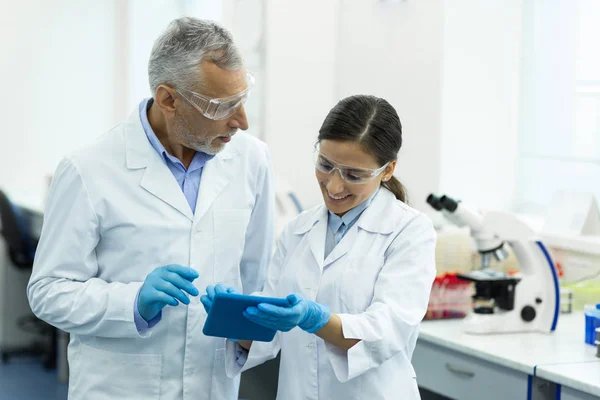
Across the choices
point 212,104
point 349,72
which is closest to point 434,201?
point 212,104

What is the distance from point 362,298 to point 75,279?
599mm

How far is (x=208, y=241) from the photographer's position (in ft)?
5.77

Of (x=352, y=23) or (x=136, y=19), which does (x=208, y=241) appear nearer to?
(x=352, y=23)

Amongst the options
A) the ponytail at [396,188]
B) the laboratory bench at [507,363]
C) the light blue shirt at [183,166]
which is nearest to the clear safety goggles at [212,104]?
the light blue shirt at [183,166]

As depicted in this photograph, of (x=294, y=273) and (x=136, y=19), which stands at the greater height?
(x=136, y=19)

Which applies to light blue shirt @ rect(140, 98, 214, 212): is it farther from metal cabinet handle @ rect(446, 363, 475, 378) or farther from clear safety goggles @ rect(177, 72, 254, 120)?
metal cabinet handle @ rect(446, 363, 475, 378)

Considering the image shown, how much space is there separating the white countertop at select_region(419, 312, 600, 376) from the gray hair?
1086mm

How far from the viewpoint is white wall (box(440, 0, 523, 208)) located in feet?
12.0

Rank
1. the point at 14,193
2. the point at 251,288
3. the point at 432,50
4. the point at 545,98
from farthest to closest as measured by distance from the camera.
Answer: the point at 14,193, the point at 545,98, the point at 432,50, the point at 251,288

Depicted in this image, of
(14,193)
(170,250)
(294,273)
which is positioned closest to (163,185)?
(170,250)

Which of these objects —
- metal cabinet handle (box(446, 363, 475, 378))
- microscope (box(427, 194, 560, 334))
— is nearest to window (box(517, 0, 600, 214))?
A: microscope (box(427, 194, 560, 334))

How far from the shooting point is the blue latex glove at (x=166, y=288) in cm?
158

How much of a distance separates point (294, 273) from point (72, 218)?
1.55 feet

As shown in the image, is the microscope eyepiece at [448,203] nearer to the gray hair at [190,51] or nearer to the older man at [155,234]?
the older man at [155,234]
